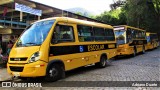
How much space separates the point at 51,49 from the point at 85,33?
131 inches

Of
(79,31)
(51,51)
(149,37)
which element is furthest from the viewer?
(149,37)

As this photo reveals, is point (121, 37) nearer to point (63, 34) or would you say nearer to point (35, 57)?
point (63, 34)

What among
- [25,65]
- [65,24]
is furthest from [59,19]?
[25,65]

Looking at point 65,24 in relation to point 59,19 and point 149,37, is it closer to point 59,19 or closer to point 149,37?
point 59,19

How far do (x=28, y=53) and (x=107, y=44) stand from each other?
22.7 ft

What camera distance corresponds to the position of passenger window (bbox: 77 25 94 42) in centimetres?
1163

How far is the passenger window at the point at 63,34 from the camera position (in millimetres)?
9719

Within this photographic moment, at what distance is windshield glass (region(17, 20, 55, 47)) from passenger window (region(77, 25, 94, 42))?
7.06ft

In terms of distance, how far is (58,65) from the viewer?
9.77m

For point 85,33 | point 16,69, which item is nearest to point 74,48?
point 85,33

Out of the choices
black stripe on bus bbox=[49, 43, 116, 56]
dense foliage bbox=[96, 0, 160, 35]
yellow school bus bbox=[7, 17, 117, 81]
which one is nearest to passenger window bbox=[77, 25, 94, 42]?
yellow school bus bbox=[7, 17, 117, 81]

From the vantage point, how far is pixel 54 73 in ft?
31.1

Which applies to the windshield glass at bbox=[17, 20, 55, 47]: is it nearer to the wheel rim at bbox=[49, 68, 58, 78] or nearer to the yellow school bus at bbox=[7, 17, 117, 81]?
the yellow school bus at bbox=[7, 17, 117, 81]

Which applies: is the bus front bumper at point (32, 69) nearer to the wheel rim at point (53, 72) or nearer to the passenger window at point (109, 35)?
the wheel rim at point (53, 72)
